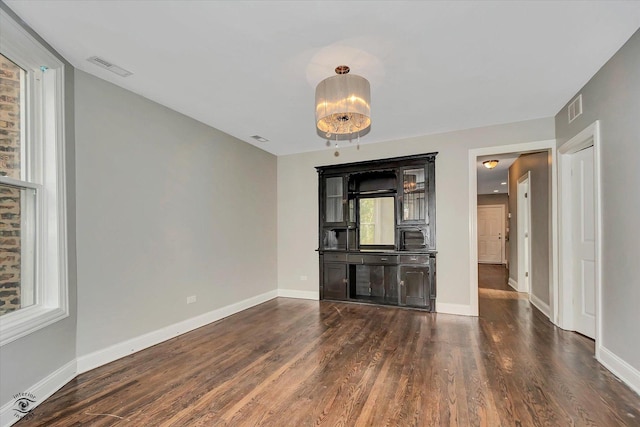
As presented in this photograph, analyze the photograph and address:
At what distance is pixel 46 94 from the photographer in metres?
2.32

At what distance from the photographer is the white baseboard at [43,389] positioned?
1.84 m

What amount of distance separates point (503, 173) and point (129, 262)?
26.5ft

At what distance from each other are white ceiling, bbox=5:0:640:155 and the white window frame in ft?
0.85

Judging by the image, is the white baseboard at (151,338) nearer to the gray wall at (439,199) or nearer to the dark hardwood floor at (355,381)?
the dark hardwood floor at (355,381)

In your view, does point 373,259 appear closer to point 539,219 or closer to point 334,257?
point 334,257

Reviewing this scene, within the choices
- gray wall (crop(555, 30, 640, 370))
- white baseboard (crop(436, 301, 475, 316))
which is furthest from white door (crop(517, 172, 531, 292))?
gray wall (crop(555, 30, 640, 370))

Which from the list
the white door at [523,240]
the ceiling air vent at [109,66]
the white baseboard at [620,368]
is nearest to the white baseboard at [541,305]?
the white door at [523,240]

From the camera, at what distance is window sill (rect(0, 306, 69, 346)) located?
1861mm

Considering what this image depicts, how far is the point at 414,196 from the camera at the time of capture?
181 inches

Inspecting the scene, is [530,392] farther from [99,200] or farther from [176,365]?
[99,200]

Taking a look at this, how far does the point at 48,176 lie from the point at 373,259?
4.00m

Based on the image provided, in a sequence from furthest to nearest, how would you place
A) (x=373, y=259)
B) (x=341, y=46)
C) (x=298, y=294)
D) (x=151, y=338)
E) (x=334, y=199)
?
(x=298, y=294) → (x=334, y=199) → (x=373, y=259) → (x=151, y=338) → (x=341, y=46)

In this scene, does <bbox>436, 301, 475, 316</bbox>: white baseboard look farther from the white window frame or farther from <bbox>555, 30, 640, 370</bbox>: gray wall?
the white window frame

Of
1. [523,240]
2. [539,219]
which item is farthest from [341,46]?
[523,240]
